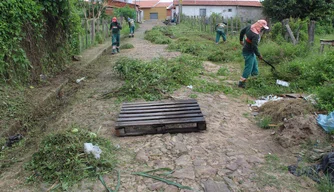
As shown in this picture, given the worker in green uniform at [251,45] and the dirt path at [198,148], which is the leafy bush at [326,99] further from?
the worker in green uniform at [251,45]

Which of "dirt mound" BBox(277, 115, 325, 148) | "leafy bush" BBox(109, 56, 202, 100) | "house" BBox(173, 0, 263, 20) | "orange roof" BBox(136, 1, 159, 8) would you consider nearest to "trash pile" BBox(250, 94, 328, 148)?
"dirt mound" BBox(277, 115, 325, 148)

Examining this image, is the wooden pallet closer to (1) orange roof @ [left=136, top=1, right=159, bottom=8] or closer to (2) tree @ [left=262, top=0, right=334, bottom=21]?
(2) tree @ [left=262, top=0, right=334, bottom=21]

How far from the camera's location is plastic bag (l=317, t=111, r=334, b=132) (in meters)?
3.89

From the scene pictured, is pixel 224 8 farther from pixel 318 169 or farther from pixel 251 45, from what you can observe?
pixel 318 169

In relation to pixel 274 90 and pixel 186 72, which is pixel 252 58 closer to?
pixel 274 90

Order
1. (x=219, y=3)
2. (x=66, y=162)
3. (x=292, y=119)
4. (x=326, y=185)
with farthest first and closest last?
1. (x=219, y=3)
2. (x=292, y=119)
3. (x=66, y=162)
4. (x=326, y=185)

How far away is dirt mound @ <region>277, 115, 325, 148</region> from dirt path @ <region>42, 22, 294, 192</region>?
0.57ft

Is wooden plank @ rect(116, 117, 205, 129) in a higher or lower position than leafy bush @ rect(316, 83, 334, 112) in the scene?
lower

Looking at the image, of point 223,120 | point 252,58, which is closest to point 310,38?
point 252,58

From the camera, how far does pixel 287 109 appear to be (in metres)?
4.58

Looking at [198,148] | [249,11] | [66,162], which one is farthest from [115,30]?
[249,11]

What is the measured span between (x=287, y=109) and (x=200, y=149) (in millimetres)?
1751

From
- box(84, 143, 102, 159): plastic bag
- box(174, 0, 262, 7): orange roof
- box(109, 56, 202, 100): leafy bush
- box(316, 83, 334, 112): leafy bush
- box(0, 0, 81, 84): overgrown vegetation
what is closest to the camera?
box(84, 143, 102, 159): plastic bag

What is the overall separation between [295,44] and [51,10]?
7692 mm
